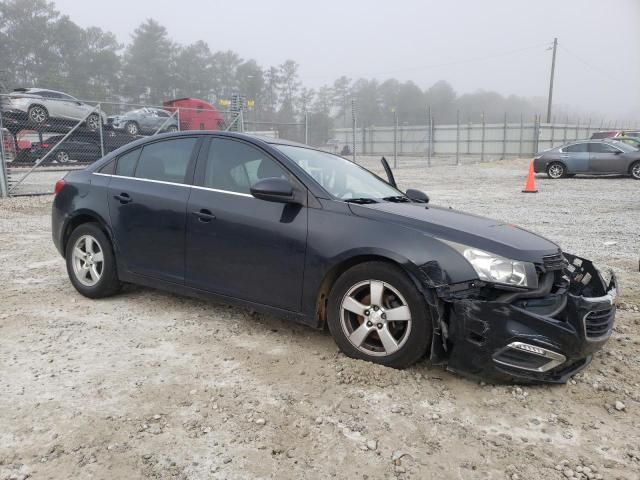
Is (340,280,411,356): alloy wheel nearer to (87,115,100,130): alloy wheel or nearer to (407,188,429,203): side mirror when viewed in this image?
(407,188,429,203): side mirror

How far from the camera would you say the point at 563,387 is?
122 inches

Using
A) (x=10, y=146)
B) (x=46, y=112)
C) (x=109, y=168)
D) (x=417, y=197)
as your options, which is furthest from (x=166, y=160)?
(x=46, y=112)

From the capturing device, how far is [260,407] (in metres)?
2.85

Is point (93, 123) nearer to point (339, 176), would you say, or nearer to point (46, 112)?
point (46, 112)

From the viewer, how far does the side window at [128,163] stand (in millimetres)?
4551

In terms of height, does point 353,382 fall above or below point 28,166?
below

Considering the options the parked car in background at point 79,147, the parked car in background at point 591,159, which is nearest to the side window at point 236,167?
the parked car in background at point 79,147

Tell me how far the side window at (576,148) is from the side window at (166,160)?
17310 mm

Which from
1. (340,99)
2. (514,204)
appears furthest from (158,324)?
(340,99)

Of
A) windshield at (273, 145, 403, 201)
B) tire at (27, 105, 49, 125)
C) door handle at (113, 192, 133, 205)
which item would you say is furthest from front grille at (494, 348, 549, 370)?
tire at (27, 105, 49, 125)

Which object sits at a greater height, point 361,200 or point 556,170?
point 361,200

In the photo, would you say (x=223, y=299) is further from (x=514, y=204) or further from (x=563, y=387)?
(x=514, y=204)

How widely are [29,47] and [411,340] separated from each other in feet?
204

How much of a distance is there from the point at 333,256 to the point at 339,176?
968 millimetres
